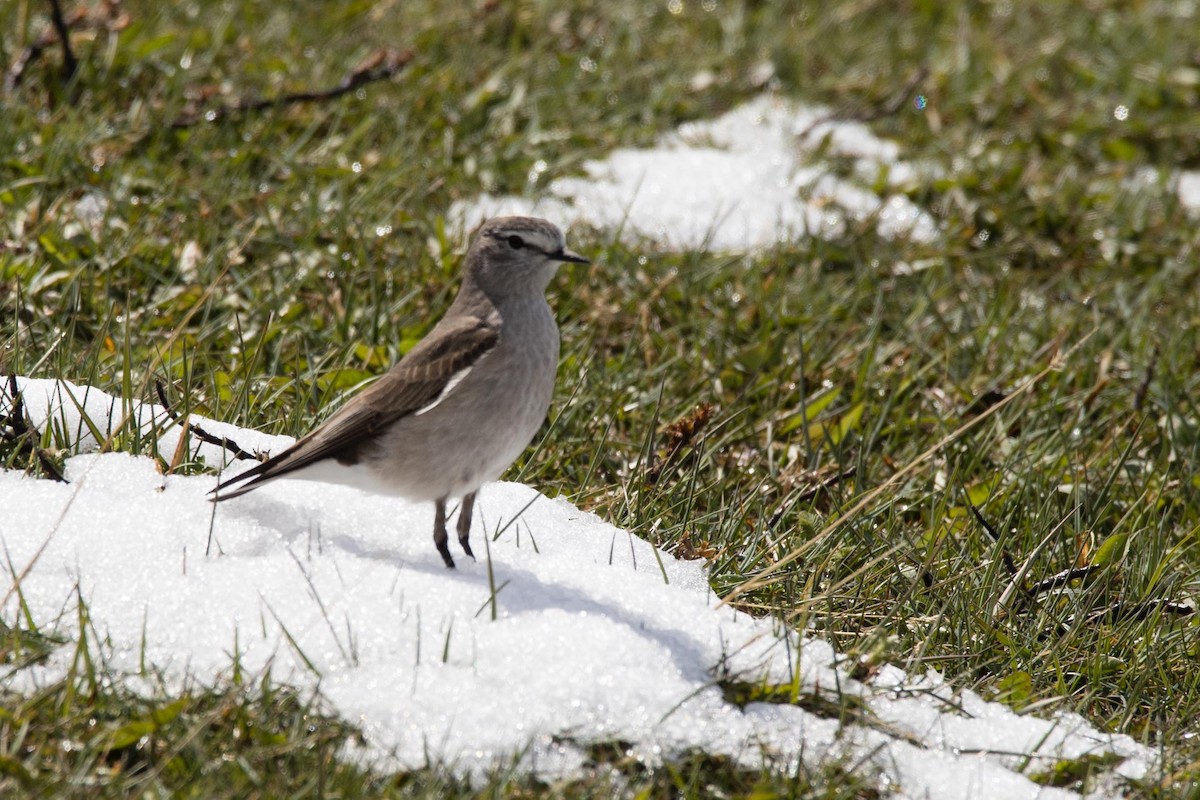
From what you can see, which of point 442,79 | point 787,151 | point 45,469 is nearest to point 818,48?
point 787,151

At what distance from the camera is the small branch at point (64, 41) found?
7.29 meters

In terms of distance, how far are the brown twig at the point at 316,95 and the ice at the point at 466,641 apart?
3107 mm

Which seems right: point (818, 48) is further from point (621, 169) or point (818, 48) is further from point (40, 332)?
point (40, 332)

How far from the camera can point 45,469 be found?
4.61 metres

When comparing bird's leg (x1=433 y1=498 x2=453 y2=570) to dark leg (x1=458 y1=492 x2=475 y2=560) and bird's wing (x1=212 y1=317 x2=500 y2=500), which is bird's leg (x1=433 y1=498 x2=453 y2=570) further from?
bird's wing (x1=212 y1=317 x2=500 y2=500)

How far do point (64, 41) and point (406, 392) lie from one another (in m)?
4.04

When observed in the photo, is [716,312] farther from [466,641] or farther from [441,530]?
[466,641]

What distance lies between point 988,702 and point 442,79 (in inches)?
215

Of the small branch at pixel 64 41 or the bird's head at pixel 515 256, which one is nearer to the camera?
the bird's head at pixel 515 256

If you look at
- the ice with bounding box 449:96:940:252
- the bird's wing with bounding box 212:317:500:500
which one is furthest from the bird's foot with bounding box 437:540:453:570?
the ice with bounding box 449:96:940:252

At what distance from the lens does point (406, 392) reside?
4.61m

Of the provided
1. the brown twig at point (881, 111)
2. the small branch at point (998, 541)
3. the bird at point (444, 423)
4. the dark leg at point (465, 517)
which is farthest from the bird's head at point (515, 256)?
the brown twig at point (881, 111)

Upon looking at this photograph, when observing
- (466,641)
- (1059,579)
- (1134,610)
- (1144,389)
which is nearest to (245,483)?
(466,641)

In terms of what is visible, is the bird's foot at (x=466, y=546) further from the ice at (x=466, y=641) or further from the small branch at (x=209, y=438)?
the small branch at (x=209, y=438)
